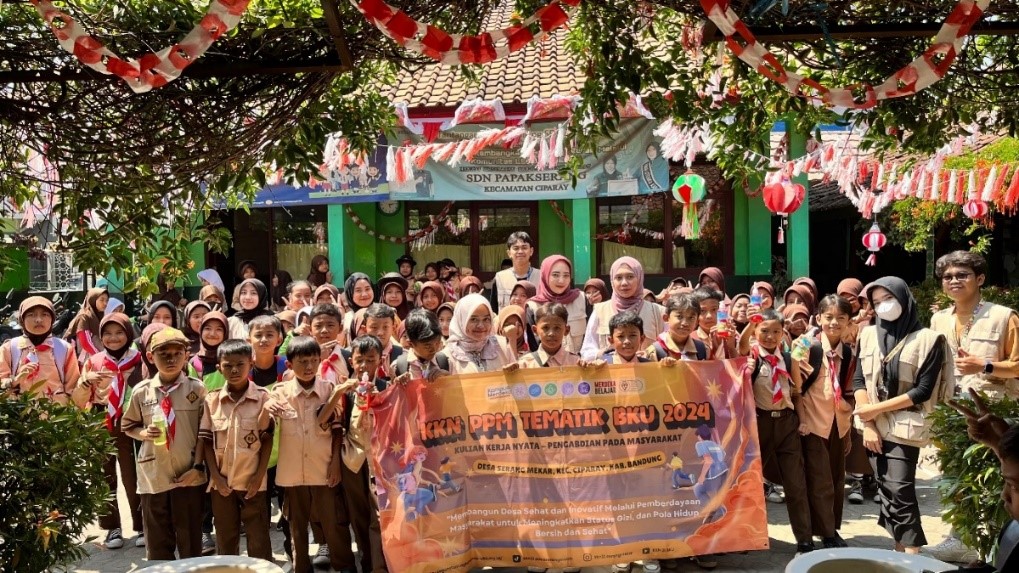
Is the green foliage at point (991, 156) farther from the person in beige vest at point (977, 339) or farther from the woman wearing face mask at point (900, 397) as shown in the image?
the woman wearing face mask at point (900, 397)

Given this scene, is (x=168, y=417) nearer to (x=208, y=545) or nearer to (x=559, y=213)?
(x=208, y=545)

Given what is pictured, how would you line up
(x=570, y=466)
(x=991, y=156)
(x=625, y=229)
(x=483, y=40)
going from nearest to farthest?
1. (x=483, y=40)
2. (x=570, y=466)
3. (x=991, y=156)
4. (x=625, y=229)

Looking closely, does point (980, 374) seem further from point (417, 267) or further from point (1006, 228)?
point (1006, 228)

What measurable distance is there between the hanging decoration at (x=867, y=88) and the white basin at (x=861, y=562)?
1869 mm

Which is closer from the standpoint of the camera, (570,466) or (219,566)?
(219,566)

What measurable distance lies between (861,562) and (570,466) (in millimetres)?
1741

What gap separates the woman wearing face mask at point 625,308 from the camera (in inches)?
233

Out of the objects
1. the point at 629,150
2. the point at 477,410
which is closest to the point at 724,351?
the point at 477,410

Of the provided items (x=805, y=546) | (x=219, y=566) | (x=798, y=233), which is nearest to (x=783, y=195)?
(x=798, y=233)

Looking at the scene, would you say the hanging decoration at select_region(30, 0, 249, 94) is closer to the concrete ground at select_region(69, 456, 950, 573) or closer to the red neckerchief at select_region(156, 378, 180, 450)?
the red neckerchief at select_region(156, 378, 180, 450)

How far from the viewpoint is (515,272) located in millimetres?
7598

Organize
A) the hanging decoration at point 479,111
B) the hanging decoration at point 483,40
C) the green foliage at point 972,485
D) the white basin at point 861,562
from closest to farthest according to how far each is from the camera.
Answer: the white basin at point 861,562 < the hanging decoration at point 483,40 < the green foliage at point 972,485 < the hanging decoration at point 479,111

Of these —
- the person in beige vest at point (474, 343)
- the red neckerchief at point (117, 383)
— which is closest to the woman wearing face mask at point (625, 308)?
the person in beige vest at point (474, 343)

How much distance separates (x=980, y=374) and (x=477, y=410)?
3.10m
